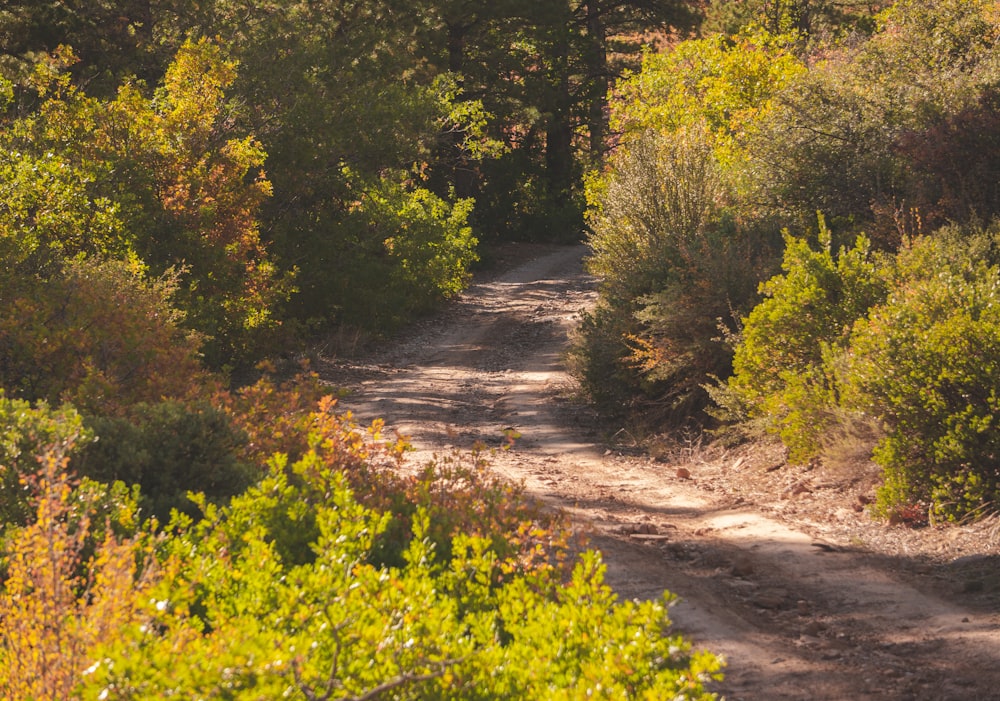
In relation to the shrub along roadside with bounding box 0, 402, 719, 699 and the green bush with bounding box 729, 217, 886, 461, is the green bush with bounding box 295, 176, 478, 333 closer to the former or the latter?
the green bush with bounding box 729, 217, 886, 461

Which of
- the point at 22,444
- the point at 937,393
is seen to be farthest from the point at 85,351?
the point at 937,393

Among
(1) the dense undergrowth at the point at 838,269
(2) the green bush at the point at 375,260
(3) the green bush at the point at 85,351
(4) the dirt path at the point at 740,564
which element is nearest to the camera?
(4) the dirt path at the point at 740,564

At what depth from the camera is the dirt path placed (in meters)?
5.30

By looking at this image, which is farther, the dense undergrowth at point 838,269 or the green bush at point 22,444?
the dense undergrowth at point 838,269

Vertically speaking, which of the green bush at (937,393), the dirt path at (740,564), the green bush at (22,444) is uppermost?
the green bush at (22,444)

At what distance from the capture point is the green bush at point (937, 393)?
7688 mm

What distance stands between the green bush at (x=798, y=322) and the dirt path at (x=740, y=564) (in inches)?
29.6

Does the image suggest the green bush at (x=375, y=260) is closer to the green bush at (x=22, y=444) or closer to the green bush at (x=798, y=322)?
the green bush at (x=798, y=322)

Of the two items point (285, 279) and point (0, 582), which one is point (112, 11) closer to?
point (285, 279)

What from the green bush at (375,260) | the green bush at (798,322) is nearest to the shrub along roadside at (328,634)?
the green bush at (798,322)

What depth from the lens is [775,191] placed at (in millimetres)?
14078

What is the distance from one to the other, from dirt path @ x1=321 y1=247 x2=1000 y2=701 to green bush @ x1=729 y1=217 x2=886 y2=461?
0.75 m

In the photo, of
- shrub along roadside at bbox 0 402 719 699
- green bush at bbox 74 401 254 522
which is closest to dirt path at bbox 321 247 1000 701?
green bush at bbox 74 401 254 522

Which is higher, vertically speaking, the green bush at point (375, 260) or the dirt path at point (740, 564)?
the green bush at point (375, 260)
